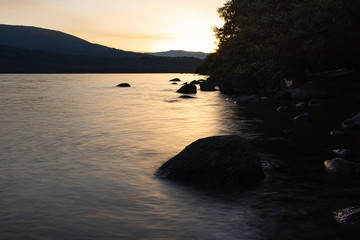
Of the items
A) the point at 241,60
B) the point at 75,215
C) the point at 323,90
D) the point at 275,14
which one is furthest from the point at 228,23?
the point at 75,215

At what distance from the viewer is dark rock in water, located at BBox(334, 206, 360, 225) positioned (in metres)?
6.96

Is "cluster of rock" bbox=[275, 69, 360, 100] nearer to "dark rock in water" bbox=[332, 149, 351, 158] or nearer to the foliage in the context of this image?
the foliage

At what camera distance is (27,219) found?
7.44 meters

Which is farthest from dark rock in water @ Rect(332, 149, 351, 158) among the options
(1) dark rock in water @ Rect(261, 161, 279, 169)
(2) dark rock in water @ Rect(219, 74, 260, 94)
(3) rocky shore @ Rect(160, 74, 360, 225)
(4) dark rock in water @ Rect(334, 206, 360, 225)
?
(2) dark rock in water @ Rect(219, 74, 260, 94)

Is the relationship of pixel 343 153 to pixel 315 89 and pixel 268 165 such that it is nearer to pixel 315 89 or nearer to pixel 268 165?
pixel 268 165

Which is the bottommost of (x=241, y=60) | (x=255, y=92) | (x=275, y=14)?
(x=255, y=92)

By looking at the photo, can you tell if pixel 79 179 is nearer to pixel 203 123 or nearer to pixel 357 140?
pixel 357 140

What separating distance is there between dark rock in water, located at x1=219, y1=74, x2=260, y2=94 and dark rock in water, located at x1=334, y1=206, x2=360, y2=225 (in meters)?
38.8

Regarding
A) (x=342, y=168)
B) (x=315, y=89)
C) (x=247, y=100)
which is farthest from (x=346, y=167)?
(x=315, y=89)

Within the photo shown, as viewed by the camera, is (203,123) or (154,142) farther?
(203,123)

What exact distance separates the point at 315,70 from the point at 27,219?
121 ft

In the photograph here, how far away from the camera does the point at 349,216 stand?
705 centimetres

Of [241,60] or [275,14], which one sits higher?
[275,14]

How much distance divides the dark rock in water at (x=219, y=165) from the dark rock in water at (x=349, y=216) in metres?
2.61
